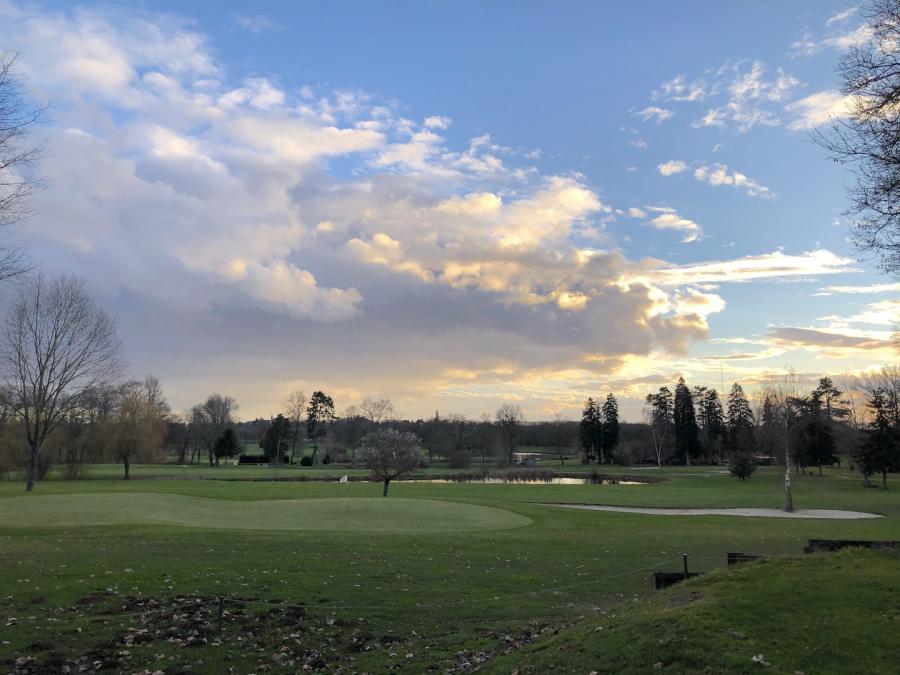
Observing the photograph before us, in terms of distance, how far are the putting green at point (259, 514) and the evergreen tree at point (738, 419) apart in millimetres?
99707

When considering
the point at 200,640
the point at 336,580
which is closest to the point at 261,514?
the point at 336,580

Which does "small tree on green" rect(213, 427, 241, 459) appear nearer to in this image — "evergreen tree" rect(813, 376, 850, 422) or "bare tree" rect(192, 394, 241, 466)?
"bare tree" rect(192, 394, 241, 466)

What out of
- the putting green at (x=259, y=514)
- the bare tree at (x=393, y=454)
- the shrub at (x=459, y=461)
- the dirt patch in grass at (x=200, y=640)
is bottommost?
the shrub at (x=459, y=461)

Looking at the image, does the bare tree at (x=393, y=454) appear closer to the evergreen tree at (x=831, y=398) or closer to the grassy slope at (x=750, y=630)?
the grassy slope at (x=750, y=630)

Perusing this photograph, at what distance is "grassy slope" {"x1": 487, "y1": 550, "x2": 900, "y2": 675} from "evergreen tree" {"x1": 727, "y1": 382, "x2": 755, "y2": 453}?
11876cm

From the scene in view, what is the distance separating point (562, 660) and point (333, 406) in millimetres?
133957

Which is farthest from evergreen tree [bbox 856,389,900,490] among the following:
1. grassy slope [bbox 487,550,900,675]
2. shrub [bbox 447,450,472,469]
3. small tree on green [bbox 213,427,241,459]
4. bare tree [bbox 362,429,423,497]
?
small tree on green [bbox 213,427,241,459]

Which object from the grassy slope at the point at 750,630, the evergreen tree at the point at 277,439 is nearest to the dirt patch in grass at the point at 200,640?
the grassy slope at the point at 750,630

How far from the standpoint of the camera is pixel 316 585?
14.4 metres

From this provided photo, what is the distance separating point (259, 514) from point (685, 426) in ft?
336

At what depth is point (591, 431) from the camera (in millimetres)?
121688

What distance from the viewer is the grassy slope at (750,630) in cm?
707

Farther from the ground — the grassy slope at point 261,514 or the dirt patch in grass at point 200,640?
the dirt patch in grass at point 200,640

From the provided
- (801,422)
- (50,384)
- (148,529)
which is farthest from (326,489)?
(801,422)
